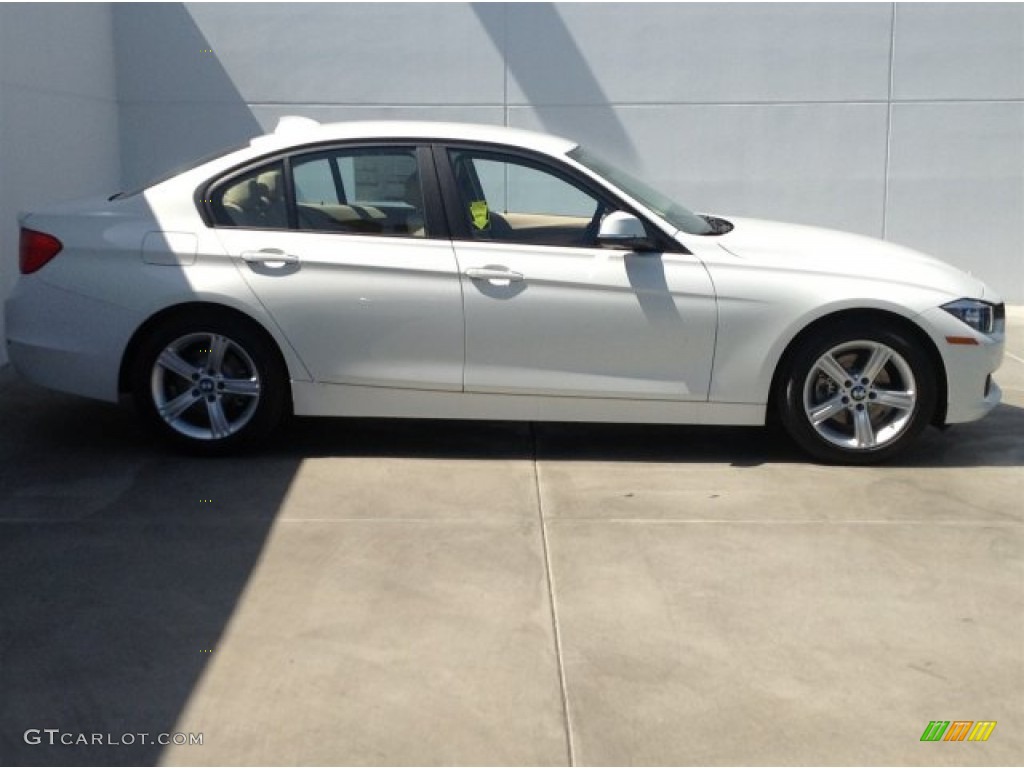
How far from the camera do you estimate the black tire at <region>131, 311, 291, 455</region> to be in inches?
257

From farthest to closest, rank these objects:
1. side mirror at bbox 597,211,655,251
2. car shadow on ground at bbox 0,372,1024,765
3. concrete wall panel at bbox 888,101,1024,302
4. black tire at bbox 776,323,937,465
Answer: concrete wall panel at bbox 888,101,1024,302
black tire at bbox 776,323,937,465
side mirror at bbox 597,211,655,251
car shadow on ground at bbox 0,372,1024,765

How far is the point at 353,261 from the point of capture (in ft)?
21.2

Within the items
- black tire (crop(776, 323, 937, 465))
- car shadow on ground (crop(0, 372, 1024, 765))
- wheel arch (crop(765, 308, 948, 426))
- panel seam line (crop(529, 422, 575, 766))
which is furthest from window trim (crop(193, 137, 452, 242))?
black tire (crop(776, 323, 937, 465))

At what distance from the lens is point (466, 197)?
6598 millimetres

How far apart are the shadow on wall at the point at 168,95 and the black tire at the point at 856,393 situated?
6.05 m

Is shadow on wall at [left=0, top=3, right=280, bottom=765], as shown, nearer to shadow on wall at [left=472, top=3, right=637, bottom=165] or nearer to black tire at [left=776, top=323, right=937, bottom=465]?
black tire at [left=776, top=323, right=937, bottom=465]

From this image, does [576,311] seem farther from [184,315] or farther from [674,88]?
[674,88]

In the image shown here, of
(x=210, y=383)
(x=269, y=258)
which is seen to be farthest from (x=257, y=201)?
(x=210, y=383)

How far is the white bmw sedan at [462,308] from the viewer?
643 cm

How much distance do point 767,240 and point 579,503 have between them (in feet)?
5.66

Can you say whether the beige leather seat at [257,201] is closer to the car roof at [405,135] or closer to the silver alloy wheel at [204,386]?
the car roof at [405,135]

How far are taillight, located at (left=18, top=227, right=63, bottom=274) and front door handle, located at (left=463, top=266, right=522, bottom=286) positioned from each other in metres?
1.99

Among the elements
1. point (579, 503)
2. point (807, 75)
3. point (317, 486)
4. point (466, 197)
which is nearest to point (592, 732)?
point (579, 503)

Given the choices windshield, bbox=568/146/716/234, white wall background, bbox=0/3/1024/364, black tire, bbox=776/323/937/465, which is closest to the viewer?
black tire, bbox=776/323/937/465
